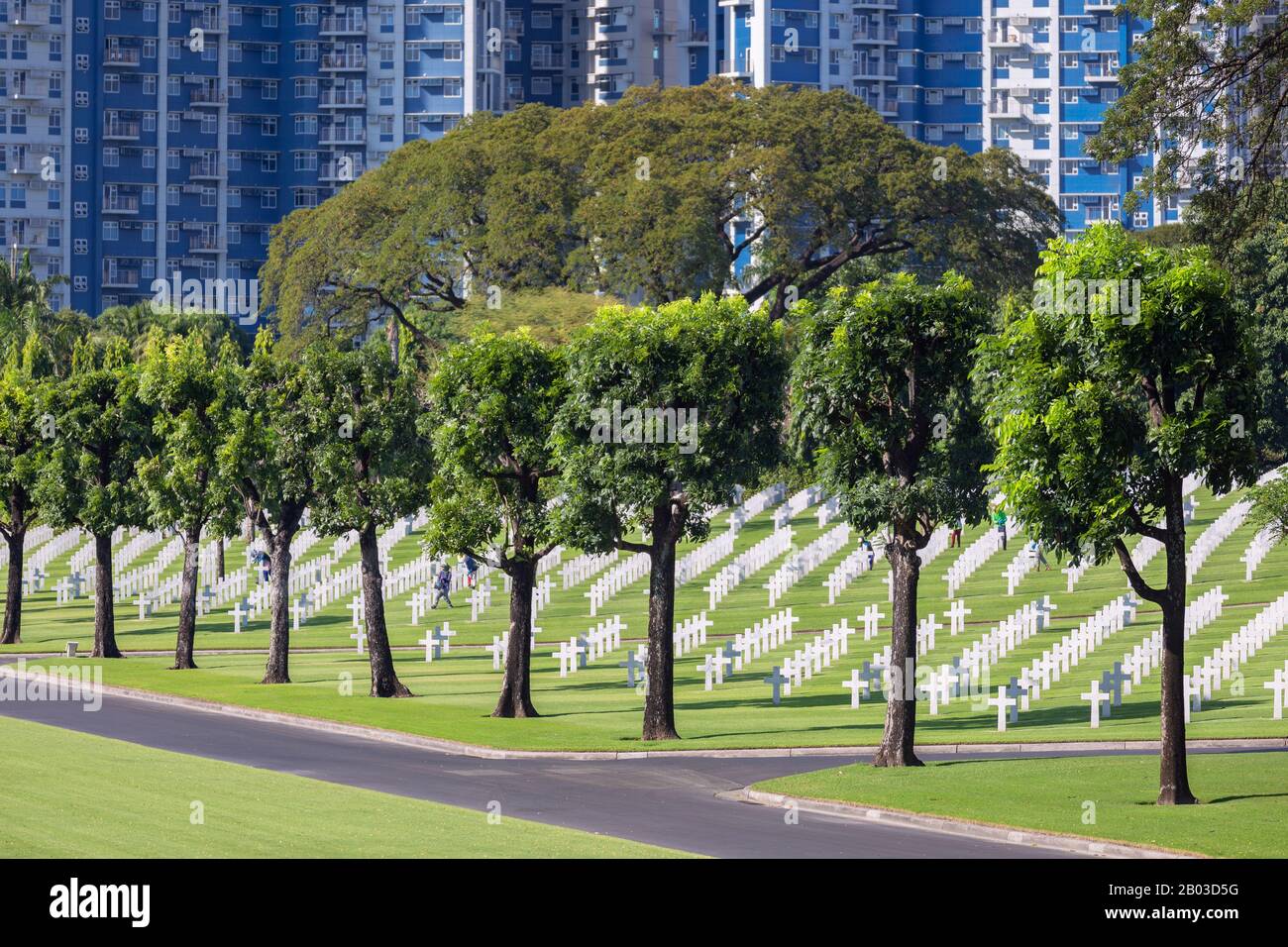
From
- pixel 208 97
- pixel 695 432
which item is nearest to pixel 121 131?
pixel 208 97

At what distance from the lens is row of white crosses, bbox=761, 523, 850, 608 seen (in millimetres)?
60094

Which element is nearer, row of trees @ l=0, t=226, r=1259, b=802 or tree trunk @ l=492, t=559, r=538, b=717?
row of trees @ l=0, t=226, r=1259, b=802

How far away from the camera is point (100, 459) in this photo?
57.7 metres

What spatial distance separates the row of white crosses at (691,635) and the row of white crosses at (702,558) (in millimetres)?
10774

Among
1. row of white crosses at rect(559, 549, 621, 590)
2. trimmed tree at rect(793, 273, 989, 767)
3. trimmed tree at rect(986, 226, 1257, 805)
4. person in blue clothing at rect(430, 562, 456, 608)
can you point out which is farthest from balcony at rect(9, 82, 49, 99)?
trimmed tree at rect(986, 226, 1257, 805)

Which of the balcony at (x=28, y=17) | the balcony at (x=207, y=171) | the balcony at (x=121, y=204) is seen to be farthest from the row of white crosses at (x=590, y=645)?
the balcony at (x=28, y=17)

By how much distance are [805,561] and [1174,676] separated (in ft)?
117

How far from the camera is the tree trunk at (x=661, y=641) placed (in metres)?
37.8

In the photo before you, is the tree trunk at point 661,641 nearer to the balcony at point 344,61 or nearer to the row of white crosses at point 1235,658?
the row of white crosses at point 1235,658

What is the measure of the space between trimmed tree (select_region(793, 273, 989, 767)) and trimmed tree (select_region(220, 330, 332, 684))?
16.7 meters

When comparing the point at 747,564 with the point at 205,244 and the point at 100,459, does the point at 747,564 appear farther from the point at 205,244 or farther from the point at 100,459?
the point at 205,244

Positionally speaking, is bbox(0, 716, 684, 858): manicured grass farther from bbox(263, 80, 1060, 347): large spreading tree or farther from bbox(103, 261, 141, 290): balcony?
bbox(103, 261, 141, 290): balcony

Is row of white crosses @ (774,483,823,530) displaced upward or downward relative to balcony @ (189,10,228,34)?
downward

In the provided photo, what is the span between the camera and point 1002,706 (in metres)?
37.8
